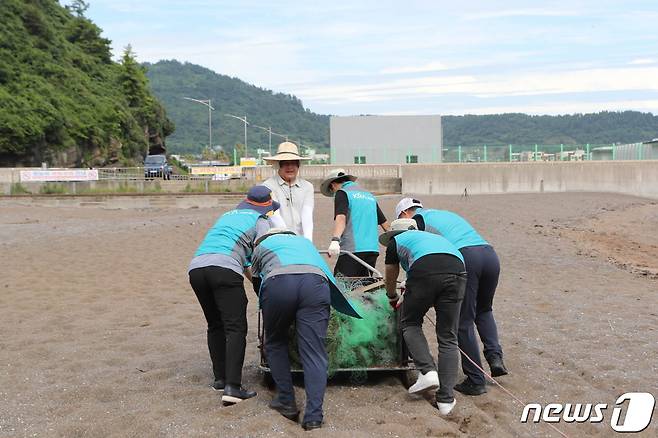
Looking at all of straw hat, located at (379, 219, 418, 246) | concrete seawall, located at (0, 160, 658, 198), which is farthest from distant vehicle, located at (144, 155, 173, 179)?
straw hat, located at (379, 219, 418, 246)

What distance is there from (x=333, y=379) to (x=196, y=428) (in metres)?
1.45

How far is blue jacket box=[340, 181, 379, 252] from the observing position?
7.02 m

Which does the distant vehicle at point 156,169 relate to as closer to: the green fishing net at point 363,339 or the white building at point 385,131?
the white building at point 385,131

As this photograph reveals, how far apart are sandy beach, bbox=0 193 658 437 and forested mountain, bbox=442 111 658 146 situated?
418 feet

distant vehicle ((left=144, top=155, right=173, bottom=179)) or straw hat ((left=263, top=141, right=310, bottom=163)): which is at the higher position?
straw hat ((left=263, top=141, right=310, bottom=163))

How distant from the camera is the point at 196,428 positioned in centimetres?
506

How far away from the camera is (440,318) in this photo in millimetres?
5656

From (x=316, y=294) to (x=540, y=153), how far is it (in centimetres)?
4206

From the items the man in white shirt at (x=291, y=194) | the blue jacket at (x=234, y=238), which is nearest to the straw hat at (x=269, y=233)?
the blue jacket at (x=234, y=238)

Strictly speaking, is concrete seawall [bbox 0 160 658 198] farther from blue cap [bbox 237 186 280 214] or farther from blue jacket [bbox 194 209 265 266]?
blue jacket [bbox 194 209 265 266]

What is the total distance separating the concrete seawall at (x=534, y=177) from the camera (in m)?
41.8

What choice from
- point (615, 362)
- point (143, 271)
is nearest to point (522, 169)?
point (143, 271)

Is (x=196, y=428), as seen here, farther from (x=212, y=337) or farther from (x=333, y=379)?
(x=333, y=379)

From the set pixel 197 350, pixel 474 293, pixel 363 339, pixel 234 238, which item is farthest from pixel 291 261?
pixel 197 350
